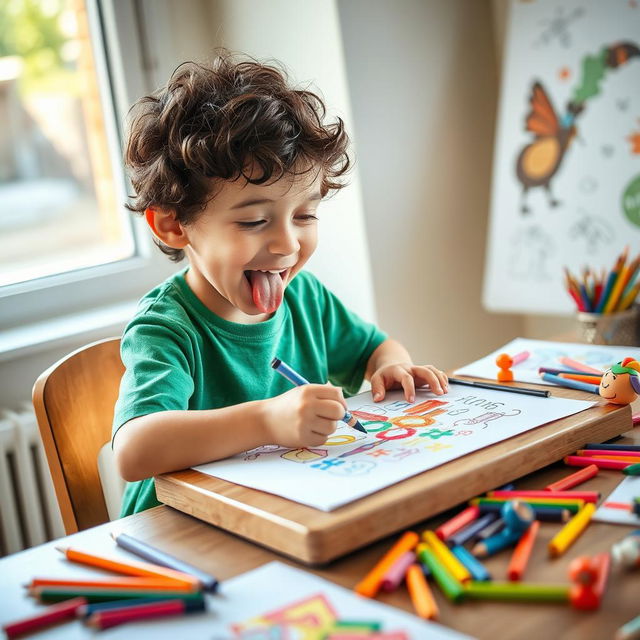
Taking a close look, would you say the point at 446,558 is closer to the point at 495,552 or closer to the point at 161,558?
the point at 495,552

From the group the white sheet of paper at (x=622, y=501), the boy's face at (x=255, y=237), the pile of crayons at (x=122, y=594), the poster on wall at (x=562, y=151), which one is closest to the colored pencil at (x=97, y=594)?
the pile of crayons at (x=122, y=594)

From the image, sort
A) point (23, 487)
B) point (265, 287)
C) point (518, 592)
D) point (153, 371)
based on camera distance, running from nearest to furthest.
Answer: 1. point (518, 592)
2. point (153, 371)
3. point (265, 287)
4. point (23, 487)

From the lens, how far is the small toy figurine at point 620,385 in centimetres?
84

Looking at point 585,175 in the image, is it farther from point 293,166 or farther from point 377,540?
point 377,540

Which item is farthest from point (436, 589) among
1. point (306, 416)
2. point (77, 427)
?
point (77, 427)

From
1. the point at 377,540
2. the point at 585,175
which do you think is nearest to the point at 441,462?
the point at 377,540

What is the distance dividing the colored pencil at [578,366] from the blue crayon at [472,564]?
1.43 feet

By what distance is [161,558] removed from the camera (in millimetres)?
644

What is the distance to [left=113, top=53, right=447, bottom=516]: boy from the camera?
790 mm

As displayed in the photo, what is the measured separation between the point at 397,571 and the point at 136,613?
19 centimetres

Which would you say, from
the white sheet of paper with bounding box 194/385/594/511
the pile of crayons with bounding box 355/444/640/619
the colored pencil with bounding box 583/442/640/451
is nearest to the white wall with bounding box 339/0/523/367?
the white sheet of paper with bounding box 194/385/594/511

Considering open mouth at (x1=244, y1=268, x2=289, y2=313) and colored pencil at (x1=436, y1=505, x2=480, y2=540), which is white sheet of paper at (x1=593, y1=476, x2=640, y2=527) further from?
open mouth at (x1=244, y1=268, x2=289, y2=313)

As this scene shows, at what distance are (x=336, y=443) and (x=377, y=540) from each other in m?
0.16

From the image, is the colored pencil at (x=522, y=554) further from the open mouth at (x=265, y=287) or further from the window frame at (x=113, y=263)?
the window frame at (x=113, y=263)
